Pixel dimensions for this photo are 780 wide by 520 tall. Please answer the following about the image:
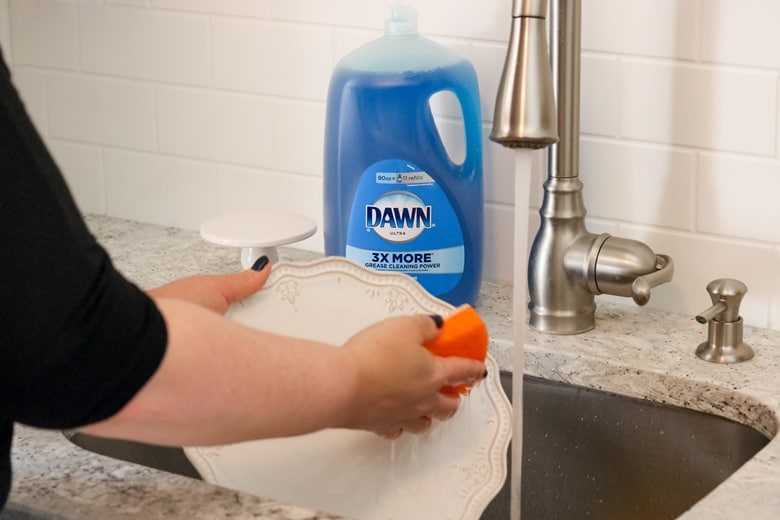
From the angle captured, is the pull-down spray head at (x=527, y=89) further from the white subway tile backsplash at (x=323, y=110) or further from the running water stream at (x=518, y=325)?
the white subway tile backsplash at (x=323, y=110)

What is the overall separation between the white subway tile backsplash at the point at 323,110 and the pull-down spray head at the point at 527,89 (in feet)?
0.63

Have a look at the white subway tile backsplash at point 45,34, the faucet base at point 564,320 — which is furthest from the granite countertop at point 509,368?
the white subway tile backsplash at point 45,34

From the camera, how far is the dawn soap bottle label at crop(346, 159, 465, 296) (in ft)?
3.52

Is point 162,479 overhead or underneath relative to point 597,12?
underneath

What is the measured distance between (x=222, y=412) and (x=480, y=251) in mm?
561

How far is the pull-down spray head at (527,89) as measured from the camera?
89cm

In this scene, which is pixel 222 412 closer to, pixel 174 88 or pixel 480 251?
pixel 480 251

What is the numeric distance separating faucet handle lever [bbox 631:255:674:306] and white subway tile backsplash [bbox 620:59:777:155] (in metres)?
0.11

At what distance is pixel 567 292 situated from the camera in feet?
3.51

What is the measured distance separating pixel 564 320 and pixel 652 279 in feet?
0.33

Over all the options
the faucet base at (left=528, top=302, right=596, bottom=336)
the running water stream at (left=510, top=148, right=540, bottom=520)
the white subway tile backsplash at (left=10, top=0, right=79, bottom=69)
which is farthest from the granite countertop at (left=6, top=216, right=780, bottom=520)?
the white subway tile backsplash at (left=10, top=0, right=79, bottom=69)

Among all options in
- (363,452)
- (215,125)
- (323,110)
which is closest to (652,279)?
(363,452)

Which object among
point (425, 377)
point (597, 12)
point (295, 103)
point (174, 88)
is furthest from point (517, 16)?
point (174, 88)

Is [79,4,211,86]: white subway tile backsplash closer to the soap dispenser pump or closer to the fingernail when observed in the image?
the fingernail
